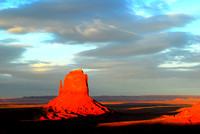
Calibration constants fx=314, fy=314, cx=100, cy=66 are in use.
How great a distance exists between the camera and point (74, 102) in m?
90.4

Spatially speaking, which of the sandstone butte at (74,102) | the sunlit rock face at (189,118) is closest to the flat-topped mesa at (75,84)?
the sandstone butte at (74,102)

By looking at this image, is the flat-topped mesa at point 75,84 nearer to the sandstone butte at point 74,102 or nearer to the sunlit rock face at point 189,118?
the sandstone butte at point 74,102

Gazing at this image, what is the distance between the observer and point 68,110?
87.8 meters

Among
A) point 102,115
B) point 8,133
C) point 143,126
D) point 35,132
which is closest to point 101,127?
point 143,126

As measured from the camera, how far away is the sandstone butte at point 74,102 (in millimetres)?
87062

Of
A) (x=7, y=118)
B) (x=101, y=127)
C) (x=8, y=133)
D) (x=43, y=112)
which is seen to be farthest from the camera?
(x=43, y=112)

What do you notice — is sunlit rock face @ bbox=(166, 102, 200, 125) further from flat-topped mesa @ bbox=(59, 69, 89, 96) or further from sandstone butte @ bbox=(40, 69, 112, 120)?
flat-topped mesa @ bbox=(59, 69, 89, 96)

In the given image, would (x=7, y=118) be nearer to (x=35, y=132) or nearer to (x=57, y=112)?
(x=57, y=112)

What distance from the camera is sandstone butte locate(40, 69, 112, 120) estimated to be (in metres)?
87.1

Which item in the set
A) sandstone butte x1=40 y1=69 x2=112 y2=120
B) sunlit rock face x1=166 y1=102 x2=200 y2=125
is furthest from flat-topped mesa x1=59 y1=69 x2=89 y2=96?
sunlit rock face x1=166 y1=102 x2=200 y2=125

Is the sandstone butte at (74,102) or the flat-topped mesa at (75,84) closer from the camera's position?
the sandstone butte at (74,102)

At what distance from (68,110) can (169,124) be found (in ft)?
114

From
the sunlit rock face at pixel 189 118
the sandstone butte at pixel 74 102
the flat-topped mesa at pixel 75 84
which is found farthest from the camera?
the flat-topped mesa at pixel 75 84

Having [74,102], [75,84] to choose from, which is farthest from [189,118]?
[75,84]
